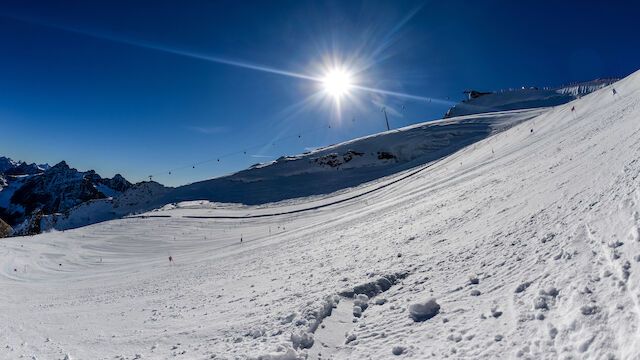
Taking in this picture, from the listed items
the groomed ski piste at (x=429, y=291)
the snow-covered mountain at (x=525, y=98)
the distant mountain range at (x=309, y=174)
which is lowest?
the groomed ski piste at (x=429, y=291)

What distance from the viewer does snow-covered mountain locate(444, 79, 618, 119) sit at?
201 feet

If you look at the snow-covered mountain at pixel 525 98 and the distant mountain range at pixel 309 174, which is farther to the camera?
the snow-covered mountain at pixel 525 98

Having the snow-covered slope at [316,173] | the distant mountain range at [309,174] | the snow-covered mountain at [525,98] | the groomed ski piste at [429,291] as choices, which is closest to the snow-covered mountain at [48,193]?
the distant mountain range at [309,174]

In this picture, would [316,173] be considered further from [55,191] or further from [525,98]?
[55,191]

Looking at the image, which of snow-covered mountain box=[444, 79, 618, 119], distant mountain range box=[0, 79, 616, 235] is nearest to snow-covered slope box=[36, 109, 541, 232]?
distant mountain range box=[0, 79, 616, 235]

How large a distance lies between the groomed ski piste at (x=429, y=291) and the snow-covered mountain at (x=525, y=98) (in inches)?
2337

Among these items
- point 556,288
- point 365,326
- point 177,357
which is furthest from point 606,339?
point 177,357

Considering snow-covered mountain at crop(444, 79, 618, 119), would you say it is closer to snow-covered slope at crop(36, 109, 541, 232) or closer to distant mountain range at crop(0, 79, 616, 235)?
distant mountain range at crop(0, 79, 616, 235)

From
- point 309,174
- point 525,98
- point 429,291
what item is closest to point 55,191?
point 309,174

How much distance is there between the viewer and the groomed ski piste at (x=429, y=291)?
135 inches

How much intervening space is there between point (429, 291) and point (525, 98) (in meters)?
81.1

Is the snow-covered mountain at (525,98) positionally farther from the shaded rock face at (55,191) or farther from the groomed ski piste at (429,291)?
the shaded rock face at (55,191)

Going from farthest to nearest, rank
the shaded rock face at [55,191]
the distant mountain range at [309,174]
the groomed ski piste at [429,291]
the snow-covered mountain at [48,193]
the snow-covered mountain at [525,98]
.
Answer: the shaded rock face at [55,191], the snow-covered mountain at [48,193], the snow-covered mountain at [525,98], the distant mountain range at [309,174], the groomed ski piste at [429,291]

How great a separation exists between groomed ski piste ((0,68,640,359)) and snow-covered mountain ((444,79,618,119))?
59.4 metres
